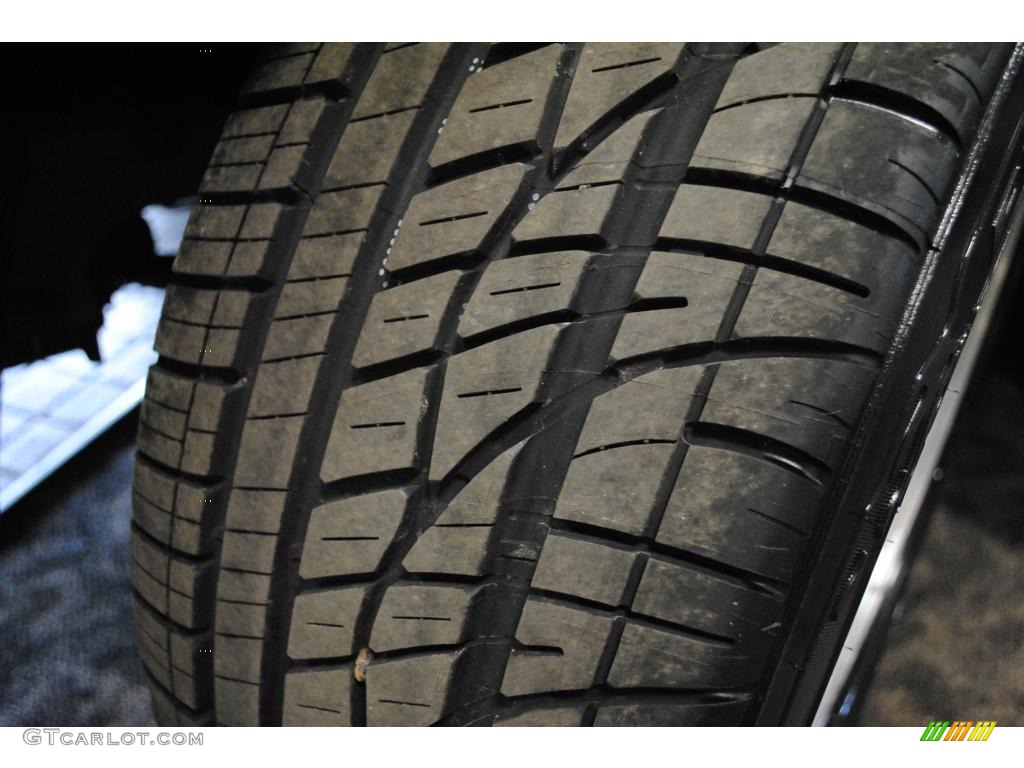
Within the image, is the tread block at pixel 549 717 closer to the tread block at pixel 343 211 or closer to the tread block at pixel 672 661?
the tread block at pixel 672 661

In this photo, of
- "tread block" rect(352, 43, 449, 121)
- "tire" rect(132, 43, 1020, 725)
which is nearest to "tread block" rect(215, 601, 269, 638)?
"tire" rect(132, 43, 1020, 725)

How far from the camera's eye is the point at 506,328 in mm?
503

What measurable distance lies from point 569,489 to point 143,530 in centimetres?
33

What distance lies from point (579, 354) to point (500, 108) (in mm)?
150

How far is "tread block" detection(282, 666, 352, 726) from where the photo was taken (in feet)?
1.85

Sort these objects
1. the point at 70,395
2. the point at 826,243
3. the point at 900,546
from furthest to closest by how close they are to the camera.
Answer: the point at 900,546, the point at 70,395, the point at 826,243

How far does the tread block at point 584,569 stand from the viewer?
0.50 metres

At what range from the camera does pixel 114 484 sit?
104 centimetres

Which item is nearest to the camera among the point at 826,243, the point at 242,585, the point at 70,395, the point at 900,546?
the point at 826,243

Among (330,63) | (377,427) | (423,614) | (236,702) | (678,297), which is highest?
(330,63)

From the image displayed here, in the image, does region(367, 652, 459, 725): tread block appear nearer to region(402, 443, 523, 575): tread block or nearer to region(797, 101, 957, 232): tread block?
region(402, 443, 523, 575): tread block

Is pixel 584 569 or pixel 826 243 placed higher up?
pixel 826 243
